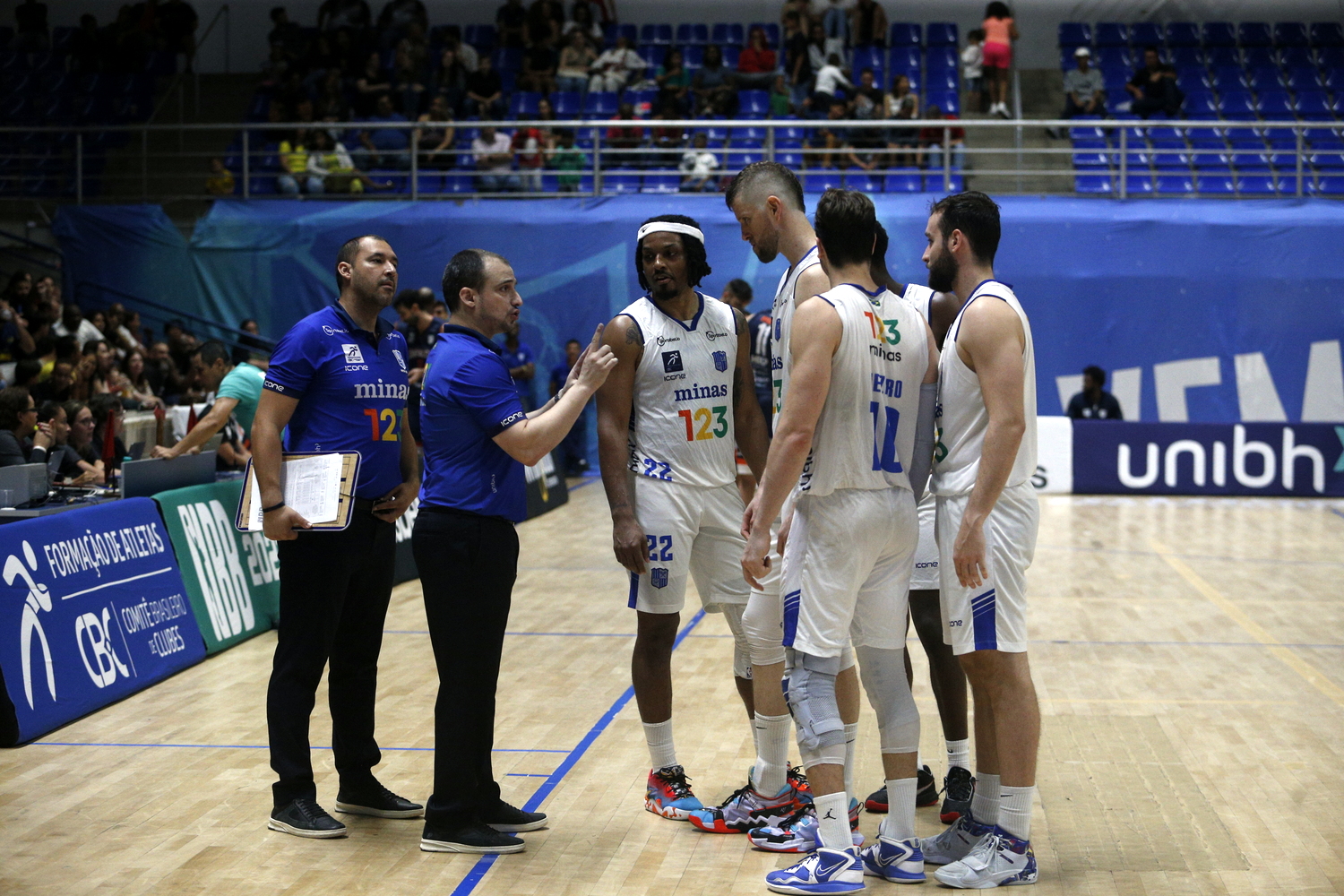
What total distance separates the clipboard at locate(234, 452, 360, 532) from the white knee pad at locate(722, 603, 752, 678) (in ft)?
4.77

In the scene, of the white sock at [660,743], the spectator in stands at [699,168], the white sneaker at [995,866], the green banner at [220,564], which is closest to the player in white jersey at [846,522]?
the white sneaker at [995,866]

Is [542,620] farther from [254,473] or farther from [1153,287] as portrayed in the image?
[1153,287]

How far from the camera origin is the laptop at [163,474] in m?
7.10

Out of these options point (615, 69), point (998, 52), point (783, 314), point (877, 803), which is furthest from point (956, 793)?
point (615, 69)

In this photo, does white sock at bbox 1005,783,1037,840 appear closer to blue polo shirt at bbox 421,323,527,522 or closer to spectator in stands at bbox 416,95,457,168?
blue polo shirt at bbox 421,323,527,522

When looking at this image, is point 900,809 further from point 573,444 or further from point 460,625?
point 573,444

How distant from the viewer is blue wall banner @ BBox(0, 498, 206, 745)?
5.82 m

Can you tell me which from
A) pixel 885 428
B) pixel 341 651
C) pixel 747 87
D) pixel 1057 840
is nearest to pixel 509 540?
pixel 341 651

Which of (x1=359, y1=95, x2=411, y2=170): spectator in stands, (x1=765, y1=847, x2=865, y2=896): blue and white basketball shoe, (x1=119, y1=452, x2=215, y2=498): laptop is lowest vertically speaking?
(x1=765, y1=847, x2=865, y2=896): blue and white basketball shoe

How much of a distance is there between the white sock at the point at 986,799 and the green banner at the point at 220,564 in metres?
4.25

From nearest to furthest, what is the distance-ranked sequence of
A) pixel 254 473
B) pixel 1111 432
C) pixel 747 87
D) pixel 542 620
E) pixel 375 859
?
pixel 375 859, pixel 254 473, pixel 542 620, pixel 1111 432, pixel 747 87

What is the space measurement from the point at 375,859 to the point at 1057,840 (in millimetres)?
2392

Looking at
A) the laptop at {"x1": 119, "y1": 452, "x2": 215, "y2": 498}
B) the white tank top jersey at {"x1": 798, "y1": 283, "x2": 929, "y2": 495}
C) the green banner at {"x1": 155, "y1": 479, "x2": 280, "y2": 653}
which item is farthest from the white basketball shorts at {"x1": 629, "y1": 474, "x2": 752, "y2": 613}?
the laptop at {"x1": 119, "y1": 452, "x2": 215, "y2": 498}

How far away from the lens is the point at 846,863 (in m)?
4.04
